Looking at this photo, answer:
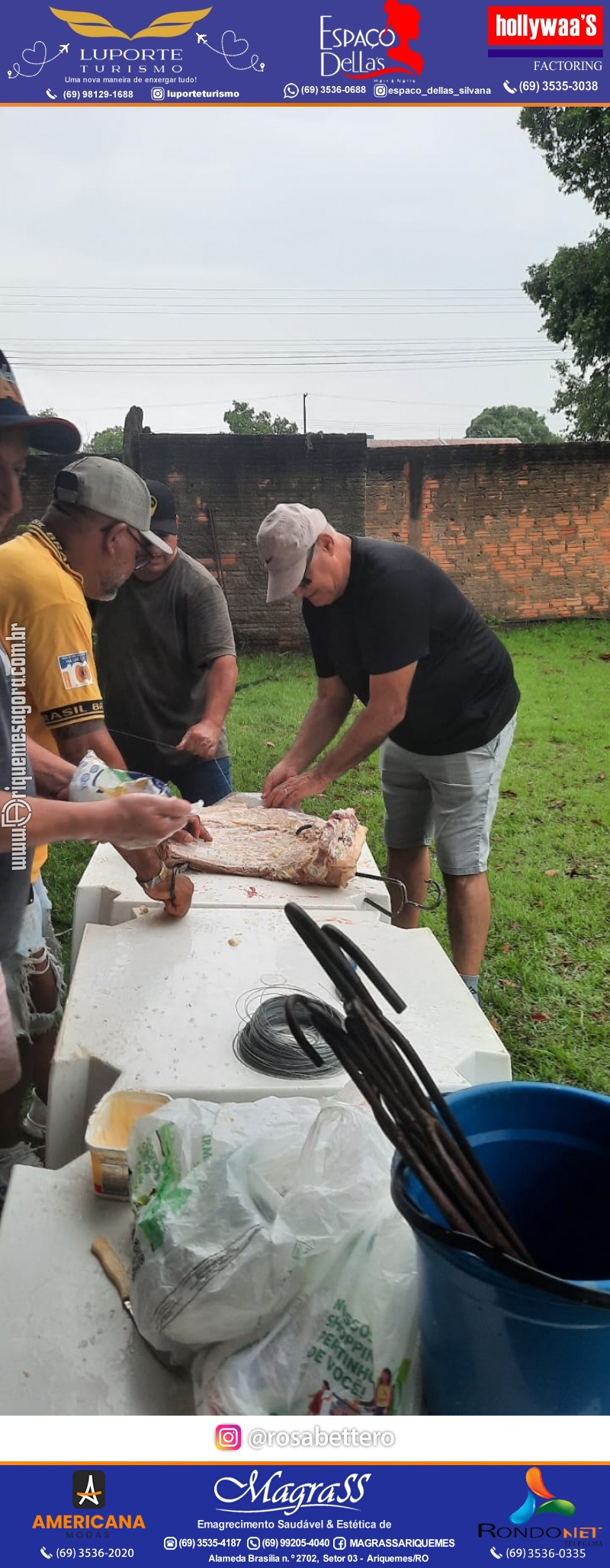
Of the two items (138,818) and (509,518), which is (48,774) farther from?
(509,518)

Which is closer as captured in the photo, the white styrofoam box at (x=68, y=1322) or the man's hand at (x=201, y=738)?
the white styrofoam box at (x=68, y=1322)

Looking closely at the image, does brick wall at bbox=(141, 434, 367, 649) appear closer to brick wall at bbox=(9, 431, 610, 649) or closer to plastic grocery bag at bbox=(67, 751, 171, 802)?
brick wall at bbox=(9, 431, 610, 649)

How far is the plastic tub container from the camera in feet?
2.67

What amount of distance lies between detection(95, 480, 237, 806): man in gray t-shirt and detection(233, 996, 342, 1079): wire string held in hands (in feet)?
2.12

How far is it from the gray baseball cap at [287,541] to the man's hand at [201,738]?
29 cm

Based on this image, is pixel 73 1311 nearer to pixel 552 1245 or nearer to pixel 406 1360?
pixel 406 1360

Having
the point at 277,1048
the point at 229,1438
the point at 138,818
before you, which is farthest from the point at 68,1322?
the point at 138,818

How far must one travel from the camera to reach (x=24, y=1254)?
0.77m

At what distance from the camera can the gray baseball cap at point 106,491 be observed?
1.14 metres
